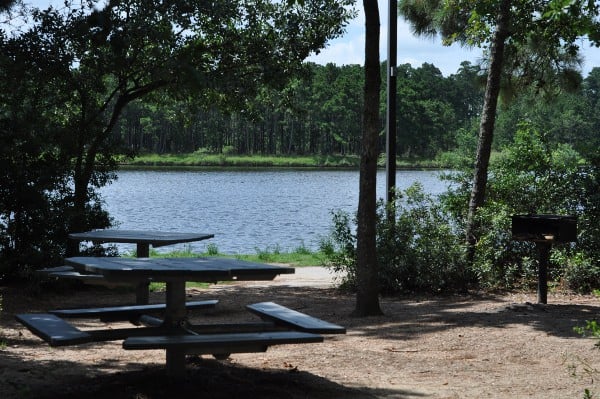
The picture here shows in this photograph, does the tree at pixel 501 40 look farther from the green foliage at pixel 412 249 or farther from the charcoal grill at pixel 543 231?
the charcoal grill at pixel 543 231

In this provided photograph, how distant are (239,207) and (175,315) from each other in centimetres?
2973

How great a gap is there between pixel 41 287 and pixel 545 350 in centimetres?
621

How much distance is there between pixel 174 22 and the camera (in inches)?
444

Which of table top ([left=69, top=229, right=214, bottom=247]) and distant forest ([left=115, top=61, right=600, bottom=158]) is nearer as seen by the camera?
table top ([left=69, top=229, right=214, bottom=247])

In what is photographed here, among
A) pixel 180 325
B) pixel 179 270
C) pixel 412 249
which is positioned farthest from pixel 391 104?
pixel 179 270

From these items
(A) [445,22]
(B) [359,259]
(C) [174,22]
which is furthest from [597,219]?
(C) [174,22]

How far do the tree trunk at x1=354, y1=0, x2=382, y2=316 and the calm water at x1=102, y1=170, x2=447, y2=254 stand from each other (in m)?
6.12

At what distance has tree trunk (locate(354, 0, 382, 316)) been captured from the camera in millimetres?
8258

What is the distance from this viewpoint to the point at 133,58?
11.2 m

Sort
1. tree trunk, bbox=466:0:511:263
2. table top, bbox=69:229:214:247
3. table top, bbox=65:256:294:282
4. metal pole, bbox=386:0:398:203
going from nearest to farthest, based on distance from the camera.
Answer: table top, bbox=65:256:294:282 → table top, bbox=69:229:214:247 → tree trunk, bbox=466:0:511:263 → metal pole, bbox=386:0:398:203

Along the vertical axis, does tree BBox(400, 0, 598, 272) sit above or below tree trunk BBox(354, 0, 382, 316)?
above

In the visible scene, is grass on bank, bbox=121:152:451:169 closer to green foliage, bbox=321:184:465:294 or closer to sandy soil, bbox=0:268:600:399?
green foliage, bbox=321:184:465:294

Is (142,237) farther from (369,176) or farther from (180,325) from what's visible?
(180,325)

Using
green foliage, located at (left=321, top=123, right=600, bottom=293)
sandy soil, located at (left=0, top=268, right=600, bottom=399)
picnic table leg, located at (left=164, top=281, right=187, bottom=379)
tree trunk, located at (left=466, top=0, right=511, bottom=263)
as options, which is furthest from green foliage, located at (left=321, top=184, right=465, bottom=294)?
picnic table leg, located at (left=164, top=281, right=187, bottom=379)
